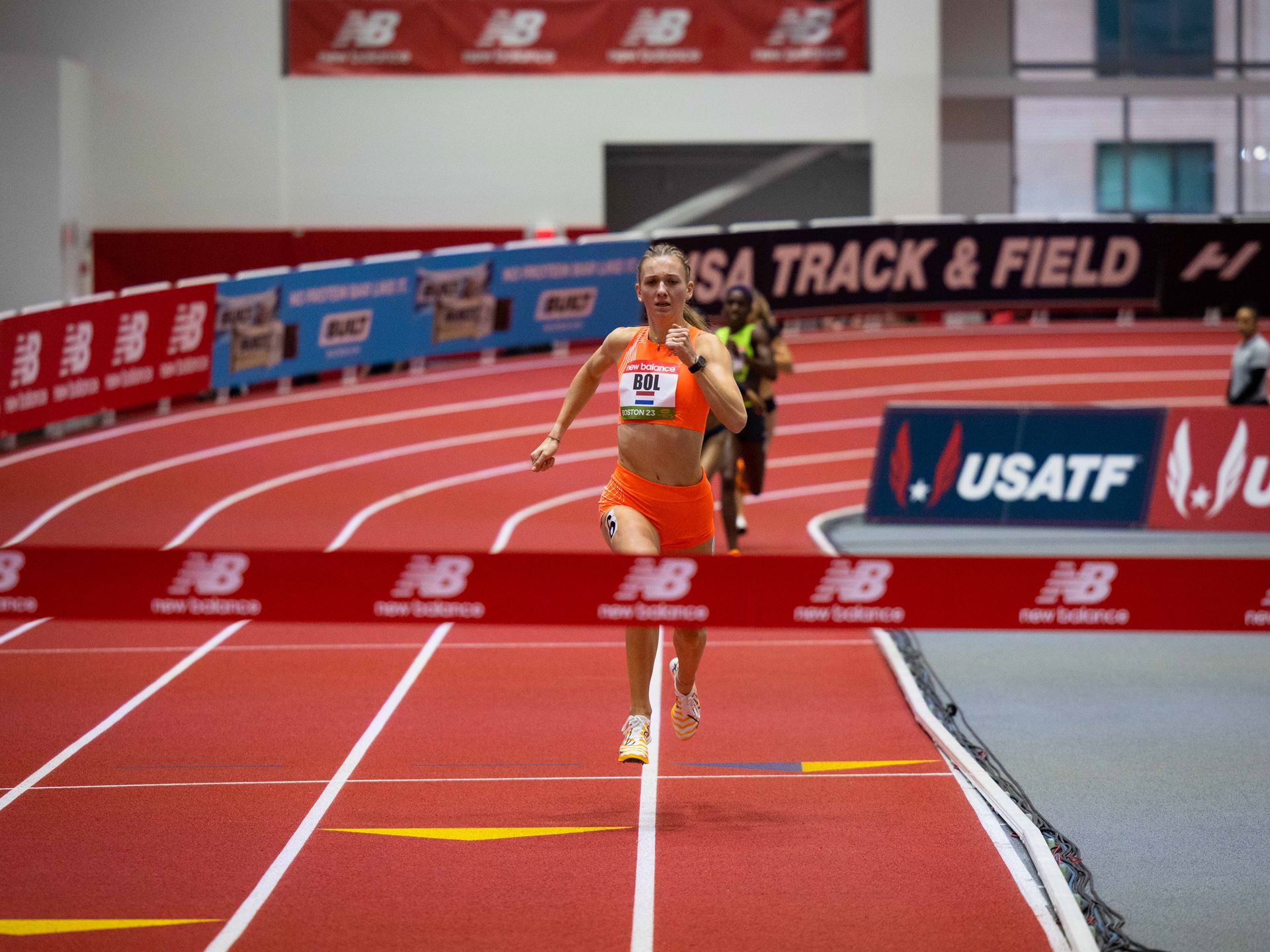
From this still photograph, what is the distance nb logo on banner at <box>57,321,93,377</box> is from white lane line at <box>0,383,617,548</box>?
1542 millimetres

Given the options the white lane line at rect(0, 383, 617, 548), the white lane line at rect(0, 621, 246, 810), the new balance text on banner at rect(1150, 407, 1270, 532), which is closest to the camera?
the white lane line at rect(0, 621, 246, 810)

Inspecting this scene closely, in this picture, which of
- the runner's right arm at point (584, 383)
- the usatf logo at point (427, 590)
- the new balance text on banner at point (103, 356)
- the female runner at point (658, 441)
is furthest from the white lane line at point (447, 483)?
the usatf logo at point (427, 590)

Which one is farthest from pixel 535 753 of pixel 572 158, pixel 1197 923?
pixel 572 158

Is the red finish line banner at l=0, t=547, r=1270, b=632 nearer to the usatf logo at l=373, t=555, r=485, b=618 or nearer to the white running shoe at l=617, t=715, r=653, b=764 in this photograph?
the usatf logo at l=373, t=555, r=485, b=618

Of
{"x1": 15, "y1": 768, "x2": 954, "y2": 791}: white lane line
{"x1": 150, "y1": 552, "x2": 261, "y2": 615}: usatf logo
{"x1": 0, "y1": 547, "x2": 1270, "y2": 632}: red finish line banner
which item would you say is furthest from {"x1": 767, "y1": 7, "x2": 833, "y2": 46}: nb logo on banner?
{"x1": 150, "y1": 552, "x2": 261, "y2": 615}: usatf logo

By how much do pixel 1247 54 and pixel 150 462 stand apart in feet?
77.9

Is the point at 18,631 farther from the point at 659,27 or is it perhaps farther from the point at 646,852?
the point at 659,27

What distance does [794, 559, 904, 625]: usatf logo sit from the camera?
5.36m

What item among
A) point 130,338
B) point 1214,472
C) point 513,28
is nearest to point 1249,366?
point 1214,472

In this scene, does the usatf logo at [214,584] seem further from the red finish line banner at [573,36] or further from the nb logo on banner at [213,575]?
the red finish line banner at [573,36]

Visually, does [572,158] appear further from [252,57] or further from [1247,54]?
[1247,54]

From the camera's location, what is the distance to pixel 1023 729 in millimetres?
7879

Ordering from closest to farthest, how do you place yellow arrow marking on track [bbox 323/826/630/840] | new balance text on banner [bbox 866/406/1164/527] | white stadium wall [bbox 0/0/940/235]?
yellow arrow marking on track [bbox 323/826/630/840]
new balance text on banner [bbox 866/406/1164/527]
white stadium wall [bbox 0/0/940/235]

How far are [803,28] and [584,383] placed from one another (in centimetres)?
2227
